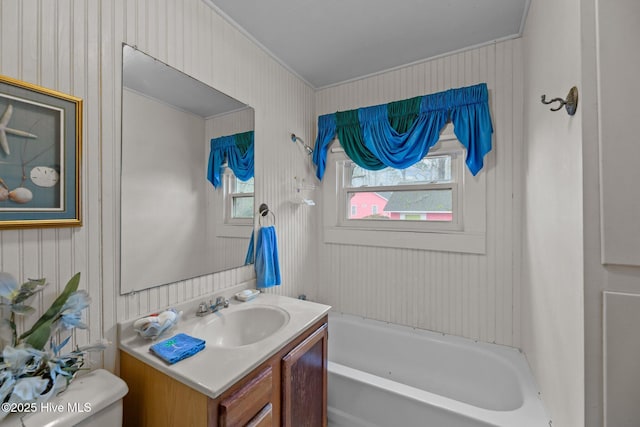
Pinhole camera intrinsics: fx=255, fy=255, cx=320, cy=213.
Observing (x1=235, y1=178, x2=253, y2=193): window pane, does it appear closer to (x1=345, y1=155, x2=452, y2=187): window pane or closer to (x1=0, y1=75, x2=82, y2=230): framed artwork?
(x1=0, y1=75, x2=82, y2=230): framed artwork

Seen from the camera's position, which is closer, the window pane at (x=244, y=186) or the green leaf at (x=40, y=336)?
the green leaf at (x=40, y=336)

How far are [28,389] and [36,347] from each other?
16 cm

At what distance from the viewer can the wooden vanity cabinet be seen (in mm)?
826

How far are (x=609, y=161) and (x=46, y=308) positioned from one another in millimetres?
1852

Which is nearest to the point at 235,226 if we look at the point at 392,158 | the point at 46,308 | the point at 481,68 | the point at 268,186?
Answer: the point at 268,186

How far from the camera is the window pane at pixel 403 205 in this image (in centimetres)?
201

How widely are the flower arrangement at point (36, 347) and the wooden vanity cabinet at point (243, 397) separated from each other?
22 cm

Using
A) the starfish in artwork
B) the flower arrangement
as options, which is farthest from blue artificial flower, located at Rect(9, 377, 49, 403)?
the starfish in artwork

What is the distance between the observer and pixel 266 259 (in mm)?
1703

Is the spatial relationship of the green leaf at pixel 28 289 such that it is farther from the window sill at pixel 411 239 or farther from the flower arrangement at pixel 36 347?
the window sill at pixel 411 239

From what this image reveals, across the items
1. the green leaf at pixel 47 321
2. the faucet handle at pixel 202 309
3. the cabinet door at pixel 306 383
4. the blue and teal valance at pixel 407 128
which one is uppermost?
the blue and teal valance at pixel 407 128

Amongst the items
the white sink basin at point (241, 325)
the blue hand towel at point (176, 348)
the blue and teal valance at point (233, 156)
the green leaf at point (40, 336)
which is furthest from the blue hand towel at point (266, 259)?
the green leaf at point (40, 336)

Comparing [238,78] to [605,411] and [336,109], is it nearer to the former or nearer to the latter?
[336,109]

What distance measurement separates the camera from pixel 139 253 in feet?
3.73
